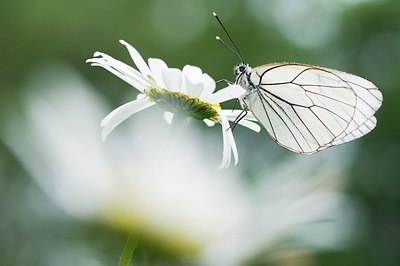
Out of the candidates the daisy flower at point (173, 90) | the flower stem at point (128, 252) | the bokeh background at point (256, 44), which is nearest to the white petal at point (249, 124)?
the daisy flower at point (173, 90)

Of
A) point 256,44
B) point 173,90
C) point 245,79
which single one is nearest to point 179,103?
point 173,90

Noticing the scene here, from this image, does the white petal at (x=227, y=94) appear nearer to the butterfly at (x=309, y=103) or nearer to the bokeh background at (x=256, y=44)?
the butterfly at (x=309, y=103)

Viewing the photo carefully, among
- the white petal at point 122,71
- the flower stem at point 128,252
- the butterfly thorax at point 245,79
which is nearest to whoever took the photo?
the flower stem at point 128,252

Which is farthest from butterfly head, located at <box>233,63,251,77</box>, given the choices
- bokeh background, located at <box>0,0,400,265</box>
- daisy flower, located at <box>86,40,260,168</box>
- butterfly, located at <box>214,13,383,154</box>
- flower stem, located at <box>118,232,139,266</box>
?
bokeh background, located at <box>0,0,400,265</box>

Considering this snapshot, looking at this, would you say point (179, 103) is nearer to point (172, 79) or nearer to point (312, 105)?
point (172, 79)

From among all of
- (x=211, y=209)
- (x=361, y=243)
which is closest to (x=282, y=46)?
(x=361, y=243)

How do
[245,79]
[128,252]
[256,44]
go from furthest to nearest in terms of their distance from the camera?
[256,44] < [245,79] < [128,252]

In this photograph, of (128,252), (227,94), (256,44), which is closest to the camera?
(128,252)
